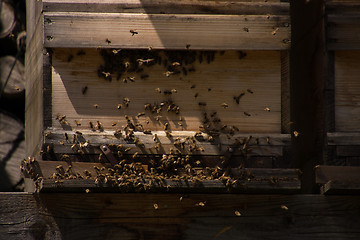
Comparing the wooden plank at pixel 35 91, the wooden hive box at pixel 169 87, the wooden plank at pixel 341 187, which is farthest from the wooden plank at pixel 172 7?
the wooden plank at pixel 341 187

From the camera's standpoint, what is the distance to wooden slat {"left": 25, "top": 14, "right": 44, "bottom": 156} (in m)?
4.67

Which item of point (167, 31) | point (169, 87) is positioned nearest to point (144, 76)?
point (169, 87)

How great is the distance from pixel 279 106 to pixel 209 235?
0.94m

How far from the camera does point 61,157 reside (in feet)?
14.7

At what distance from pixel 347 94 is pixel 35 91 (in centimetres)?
209

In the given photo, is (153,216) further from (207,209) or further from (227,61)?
(227,61)

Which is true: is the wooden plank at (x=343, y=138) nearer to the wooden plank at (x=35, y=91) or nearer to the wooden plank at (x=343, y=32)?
the wooden plank at (x=343, y=32)

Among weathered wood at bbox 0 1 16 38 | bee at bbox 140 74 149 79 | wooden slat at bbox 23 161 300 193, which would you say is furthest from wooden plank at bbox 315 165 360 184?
weathered wood at bbox 0 1 16 38

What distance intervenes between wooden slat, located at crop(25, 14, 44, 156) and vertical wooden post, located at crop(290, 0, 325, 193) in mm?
1699

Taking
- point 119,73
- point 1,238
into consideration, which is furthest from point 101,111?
point 1,238

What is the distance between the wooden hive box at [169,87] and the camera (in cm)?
453

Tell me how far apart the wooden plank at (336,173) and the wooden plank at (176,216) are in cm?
22

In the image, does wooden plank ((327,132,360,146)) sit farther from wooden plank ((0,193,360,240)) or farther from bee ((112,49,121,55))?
bee ((112,49,121,55))

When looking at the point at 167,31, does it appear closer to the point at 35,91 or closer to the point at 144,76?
the point at 144,76
